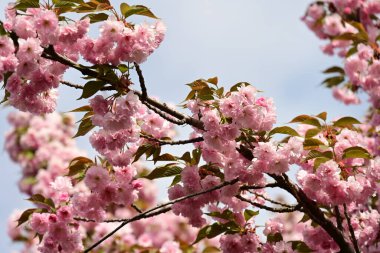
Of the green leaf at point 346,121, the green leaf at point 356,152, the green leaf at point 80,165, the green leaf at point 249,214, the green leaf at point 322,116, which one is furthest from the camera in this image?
the green leaf at point 249,214

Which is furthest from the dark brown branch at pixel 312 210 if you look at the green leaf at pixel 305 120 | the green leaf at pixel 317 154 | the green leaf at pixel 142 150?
the green leaf at pixel 142 150

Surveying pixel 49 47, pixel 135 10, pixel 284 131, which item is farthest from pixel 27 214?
pixel 284 131

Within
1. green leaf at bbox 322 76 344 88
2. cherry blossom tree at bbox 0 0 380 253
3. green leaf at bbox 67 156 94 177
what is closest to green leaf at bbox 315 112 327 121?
cherry blossom tree at bbox 0 0 380 253

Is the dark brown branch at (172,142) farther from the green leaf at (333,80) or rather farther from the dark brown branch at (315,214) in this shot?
the green leaf at (333,80)

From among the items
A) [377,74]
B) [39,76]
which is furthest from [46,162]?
[39,76]

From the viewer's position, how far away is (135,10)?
255 cm

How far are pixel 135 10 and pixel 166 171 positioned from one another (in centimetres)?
103

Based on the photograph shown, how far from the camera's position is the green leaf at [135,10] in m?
2.53

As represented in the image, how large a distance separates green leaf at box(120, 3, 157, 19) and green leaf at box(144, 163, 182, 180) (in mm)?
930

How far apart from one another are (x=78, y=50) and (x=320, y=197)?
1.62 meters

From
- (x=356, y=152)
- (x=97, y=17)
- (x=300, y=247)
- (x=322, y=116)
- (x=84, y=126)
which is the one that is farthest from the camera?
(x=300, y=247)

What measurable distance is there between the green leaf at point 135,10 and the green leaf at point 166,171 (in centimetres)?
93

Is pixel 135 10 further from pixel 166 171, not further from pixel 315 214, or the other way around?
pixel 315 214

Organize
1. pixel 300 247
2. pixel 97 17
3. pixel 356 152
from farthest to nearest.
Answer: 1. pixel 300 247
2. pixel 356 152
3. pixel 97 17
